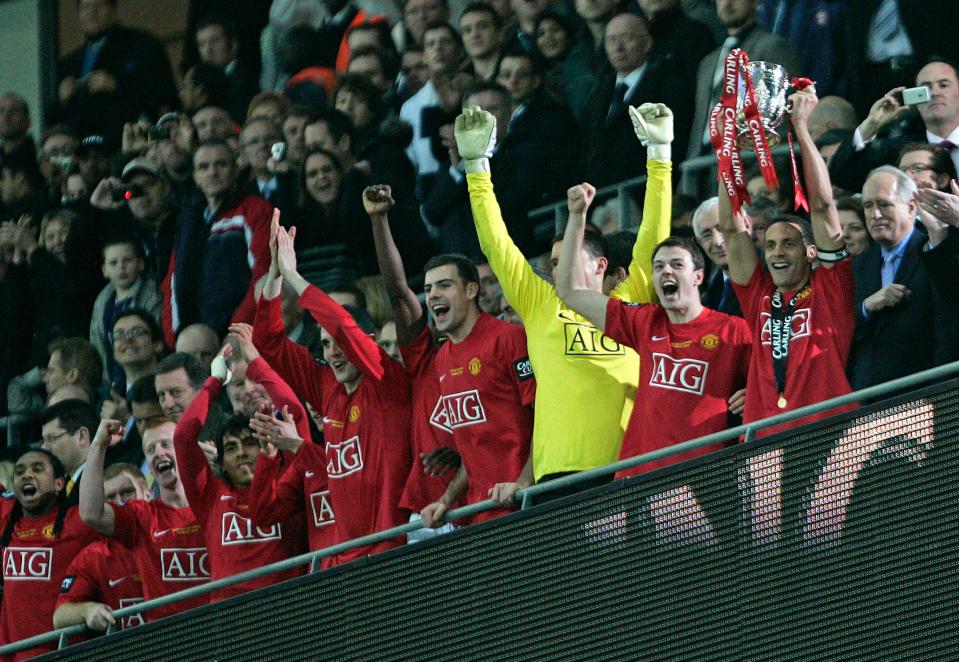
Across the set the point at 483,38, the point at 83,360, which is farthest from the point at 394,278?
the point at 83,360

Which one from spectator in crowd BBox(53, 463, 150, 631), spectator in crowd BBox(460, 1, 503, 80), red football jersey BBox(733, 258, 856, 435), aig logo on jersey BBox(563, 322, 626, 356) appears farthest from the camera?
spectator in crowd BBox(460, 1, 503, 80)

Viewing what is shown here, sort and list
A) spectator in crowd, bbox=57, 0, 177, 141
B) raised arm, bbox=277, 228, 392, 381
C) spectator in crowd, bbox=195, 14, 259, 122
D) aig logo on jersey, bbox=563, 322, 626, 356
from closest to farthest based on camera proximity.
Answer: aig logo on jersey, bbox=563, 322, 626, 356, raised arm, bbox=277, 228, 392, 381, spectator in crowd, bbox=195, 14, 259, 122, spectator in crowd, bbox=57, 0, 177, 141

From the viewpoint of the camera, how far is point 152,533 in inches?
329

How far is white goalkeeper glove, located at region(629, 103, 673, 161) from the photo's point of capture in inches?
294

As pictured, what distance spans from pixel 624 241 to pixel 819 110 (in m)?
0.97

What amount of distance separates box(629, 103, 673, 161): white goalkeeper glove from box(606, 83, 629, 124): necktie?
4.61ft

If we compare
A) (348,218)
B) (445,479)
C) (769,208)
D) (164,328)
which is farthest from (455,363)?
(164,328)

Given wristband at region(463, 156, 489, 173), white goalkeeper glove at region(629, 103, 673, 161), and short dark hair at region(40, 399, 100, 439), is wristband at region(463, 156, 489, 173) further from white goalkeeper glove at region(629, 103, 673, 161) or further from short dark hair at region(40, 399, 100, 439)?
short dark hair at region(40, 399, 100, 439)

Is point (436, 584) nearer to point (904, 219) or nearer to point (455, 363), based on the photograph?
point (455, 363)

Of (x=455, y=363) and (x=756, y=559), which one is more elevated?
(x=455, y=363)

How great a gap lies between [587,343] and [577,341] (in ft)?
0.12

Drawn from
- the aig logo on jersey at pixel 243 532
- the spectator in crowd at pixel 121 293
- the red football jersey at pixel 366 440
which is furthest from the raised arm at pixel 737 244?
the spectator in crowd at pixel 121 293

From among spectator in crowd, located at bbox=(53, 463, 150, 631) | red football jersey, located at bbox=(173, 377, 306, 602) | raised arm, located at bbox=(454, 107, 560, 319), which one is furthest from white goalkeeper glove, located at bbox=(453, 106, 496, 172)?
spectator in crowd, located at bbox=(53, 463, 150, 631)

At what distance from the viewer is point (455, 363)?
7.33m
